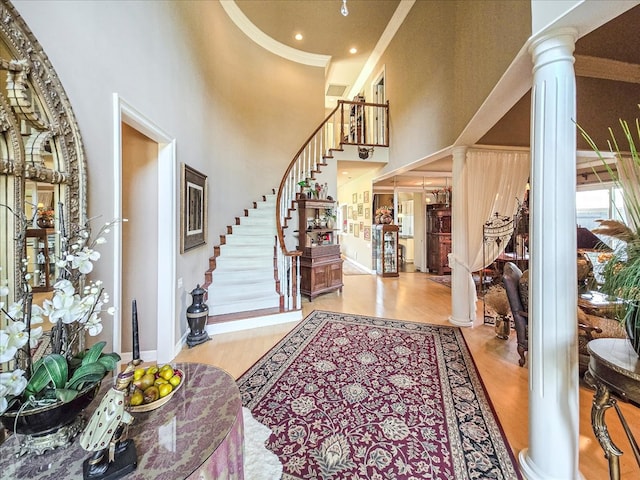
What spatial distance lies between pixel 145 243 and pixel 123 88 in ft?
5.06

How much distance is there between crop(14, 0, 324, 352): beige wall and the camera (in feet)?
5.62

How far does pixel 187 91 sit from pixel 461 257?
433 cm

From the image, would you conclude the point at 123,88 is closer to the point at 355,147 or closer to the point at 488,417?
the point at 488,417

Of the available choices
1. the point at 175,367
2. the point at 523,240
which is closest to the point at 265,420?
the point at 175,367

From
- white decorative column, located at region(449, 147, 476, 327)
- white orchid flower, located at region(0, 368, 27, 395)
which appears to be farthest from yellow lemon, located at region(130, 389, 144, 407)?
white decorative column, located at region(449, 147, 476, 327)

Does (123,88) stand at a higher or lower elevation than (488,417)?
higher

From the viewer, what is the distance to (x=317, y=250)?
527 centimetres

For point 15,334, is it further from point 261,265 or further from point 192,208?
point 261,265

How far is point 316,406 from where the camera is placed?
2.23 metres

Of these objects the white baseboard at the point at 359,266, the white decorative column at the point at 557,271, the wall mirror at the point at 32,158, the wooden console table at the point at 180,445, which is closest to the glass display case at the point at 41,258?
the wall mirror at the point at 32,158

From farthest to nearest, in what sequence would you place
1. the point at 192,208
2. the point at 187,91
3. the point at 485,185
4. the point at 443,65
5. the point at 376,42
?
the point at 376,42
the point at 443,65
the point at 485,185
the point at 192,208
the point at 187,91

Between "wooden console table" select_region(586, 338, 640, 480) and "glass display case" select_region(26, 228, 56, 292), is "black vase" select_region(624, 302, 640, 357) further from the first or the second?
"glass display case" select_region(26, 228, 56, 292)

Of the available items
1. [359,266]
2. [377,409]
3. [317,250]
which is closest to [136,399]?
[377,409]

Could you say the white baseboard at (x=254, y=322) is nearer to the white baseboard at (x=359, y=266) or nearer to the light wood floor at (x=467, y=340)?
the light wood floor at (x=467, y=340)
